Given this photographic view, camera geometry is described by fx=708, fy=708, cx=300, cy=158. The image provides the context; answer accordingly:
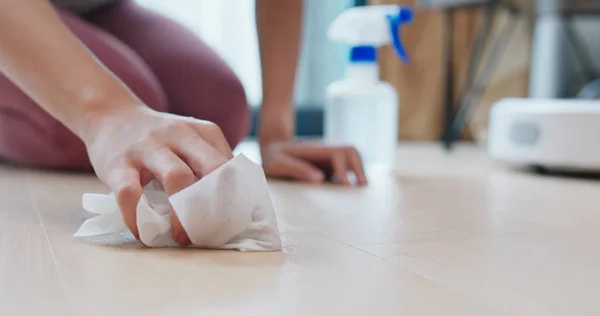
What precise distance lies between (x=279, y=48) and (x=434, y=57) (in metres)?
1.34

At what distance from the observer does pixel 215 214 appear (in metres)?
0.45

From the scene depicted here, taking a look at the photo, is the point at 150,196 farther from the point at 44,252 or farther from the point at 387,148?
the point at 387,148

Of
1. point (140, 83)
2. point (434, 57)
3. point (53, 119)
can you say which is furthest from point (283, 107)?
point (434, 57)

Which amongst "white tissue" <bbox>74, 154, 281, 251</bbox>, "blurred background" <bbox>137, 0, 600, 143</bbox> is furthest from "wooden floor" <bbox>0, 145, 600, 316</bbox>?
"blurred background" <bbox>137, 0, 600, 143</bbox>

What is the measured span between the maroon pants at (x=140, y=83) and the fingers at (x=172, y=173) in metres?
0.56

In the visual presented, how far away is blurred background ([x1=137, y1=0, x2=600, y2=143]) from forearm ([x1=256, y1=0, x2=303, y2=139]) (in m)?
0.77

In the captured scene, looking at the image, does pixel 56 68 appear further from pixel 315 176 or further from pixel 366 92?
pixel 366 92

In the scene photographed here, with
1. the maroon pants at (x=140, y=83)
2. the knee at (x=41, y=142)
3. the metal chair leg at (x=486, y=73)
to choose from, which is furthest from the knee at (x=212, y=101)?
the metal chair leg at (x=486, y=73)

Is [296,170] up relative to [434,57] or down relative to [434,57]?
down

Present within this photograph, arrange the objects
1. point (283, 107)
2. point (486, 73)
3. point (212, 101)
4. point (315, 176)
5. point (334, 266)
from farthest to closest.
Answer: point (486, 73) < point (212, 101) < point (283, 107) < point (315, 176) < point (334, 266)

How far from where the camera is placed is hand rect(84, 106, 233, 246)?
18.0 inches

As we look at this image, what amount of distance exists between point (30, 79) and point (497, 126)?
3.24ft

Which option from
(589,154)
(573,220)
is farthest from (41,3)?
(589,154)

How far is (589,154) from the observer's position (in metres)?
1.17
